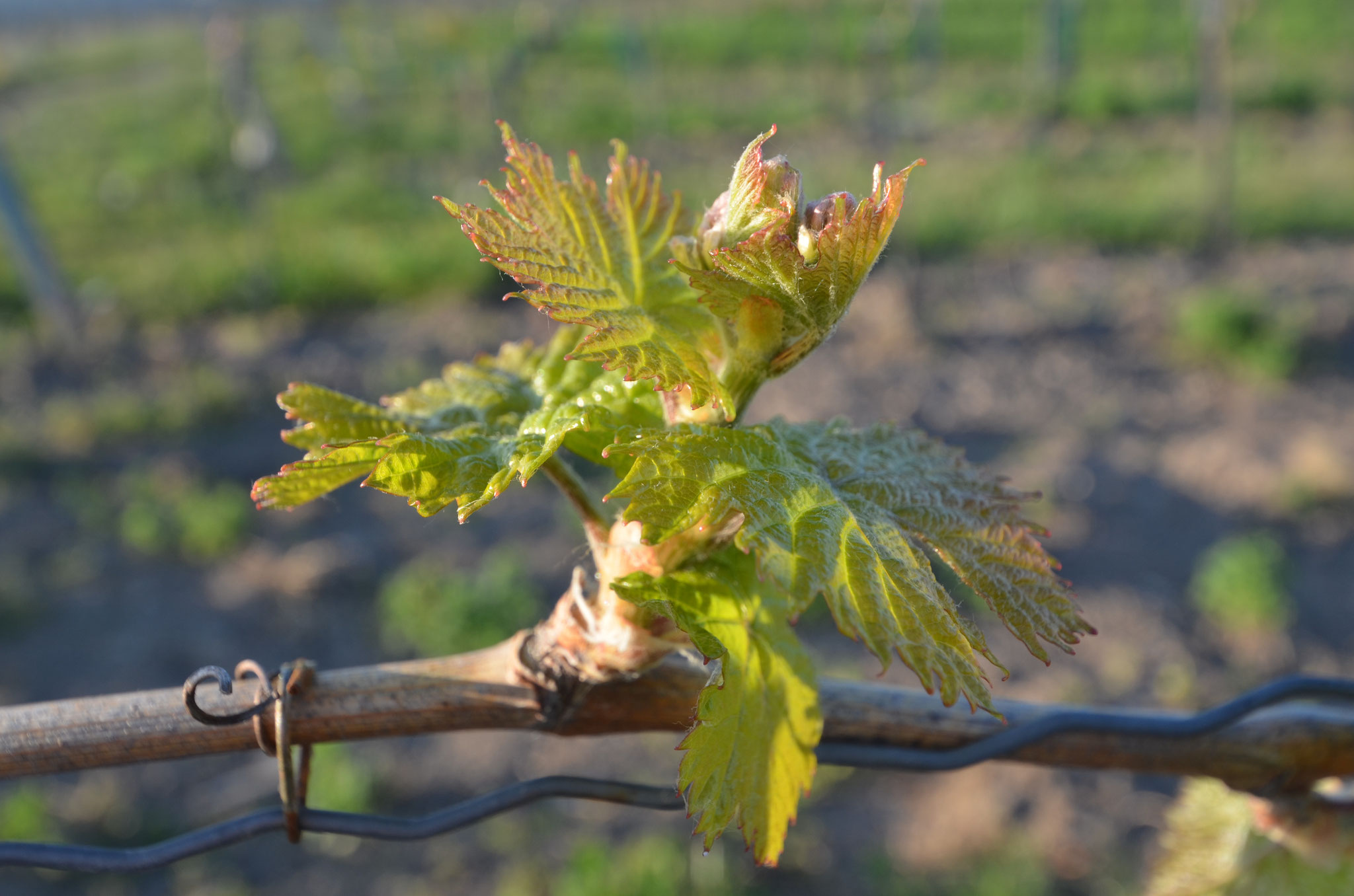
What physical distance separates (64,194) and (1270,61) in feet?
43.3

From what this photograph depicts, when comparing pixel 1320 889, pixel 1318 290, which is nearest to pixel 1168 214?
pixel 1318 290

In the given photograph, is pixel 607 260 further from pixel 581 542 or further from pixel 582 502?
pixel 581 542

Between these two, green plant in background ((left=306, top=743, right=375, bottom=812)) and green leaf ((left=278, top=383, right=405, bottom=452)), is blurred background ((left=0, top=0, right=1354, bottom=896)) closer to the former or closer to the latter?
green plant in background ((left=306, top=743, right=375, bottom=812))

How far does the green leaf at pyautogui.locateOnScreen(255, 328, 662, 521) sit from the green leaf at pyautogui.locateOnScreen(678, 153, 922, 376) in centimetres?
15

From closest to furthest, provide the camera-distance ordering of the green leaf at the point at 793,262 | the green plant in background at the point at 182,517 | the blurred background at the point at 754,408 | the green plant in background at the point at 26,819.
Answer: the green leaf at the point at 793,262 < the green plant in background at the point at 26,819 < the blurred background at the point at 754,408 < the green plant in background at the point at 182,517

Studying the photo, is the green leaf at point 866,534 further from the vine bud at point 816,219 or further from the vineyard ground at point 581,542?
the vineyard ground at point 581,542

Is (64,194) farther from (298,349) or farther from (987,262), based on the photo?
(987,262)

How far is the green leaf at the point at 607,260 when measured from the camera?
77 cm

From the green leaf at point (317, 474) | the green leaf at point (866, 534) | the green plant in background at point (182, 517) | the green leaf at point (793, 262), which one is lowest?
the green plant in background at point (182, 517)

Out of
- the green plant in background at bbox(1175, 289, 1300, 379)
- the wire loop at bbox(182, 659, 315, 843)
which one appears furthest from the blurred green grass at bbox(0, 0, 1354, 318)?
the wire loop at bbox(182, 659, 315, 843)

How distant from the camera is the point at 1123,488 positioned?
5.08 meters

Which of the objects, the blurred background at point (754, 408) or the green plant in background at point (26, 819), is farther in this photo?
the blurred background at point (754, 408)

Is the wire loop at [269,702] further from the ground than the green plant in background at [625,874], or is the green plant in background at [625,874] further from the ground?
the wire loop at [269,702]

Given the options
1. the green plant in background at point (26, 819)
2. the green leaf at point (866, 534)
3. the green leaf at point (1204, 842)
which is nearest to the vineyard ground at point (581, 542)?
the green plant in background at point (26, 819)
